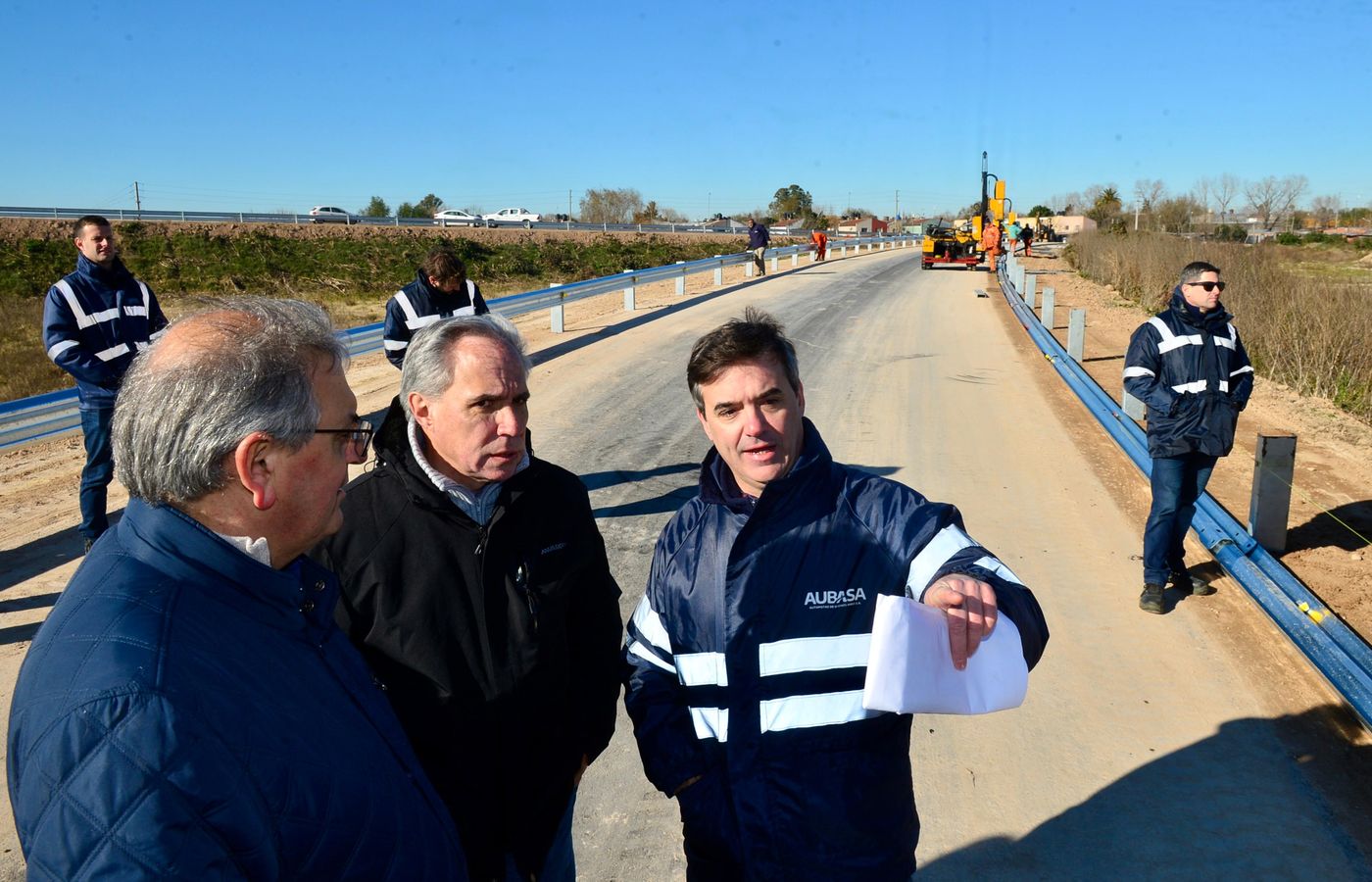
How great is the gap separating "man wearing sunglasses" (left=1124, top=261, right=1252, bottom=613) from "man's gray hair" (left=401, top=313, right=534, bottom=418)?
181 inches

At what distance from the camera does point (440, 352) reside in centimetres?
275

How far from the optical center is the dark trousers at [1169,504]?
5.95m

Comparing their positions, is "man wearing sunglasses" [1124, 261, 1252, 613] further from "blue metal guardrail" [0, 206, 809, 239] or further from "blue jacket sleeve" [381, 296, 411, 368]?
"blue metal guardrail" [0, 206, 809, 239]

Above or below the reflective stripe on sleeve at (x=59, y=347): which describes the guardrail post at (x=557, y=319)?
below

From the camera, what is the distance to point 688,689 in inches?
95.7

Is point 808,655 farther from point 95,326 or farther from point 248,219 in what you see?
point 248,219

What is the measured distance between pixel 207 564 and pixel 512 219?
7244 cm

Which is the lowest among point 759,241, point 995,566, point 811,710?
point 811,710

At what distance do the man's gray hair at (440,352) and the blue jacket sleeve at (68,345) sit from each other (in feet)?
14.5

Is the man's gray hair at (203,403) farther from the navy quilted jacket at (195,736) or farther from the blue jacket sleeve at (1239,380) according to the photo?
the blue jacket sleeve at (1239,380)

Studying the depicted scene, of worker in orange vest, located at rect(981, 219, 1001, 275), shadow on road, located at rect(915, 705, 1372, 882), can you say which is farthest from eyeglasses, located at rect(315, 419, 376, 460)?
worker in orange vest, located at rect(981, 219, 1001, 275)

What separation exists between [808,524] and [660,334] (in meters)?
14.9

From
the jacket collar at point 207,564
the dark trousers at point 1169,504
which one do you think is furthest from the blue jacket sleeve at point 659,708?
the dark trousers at point 1169,504

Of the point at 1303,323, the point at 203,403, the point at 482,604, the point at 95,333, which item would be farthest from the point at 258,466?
the point at 1303,323
